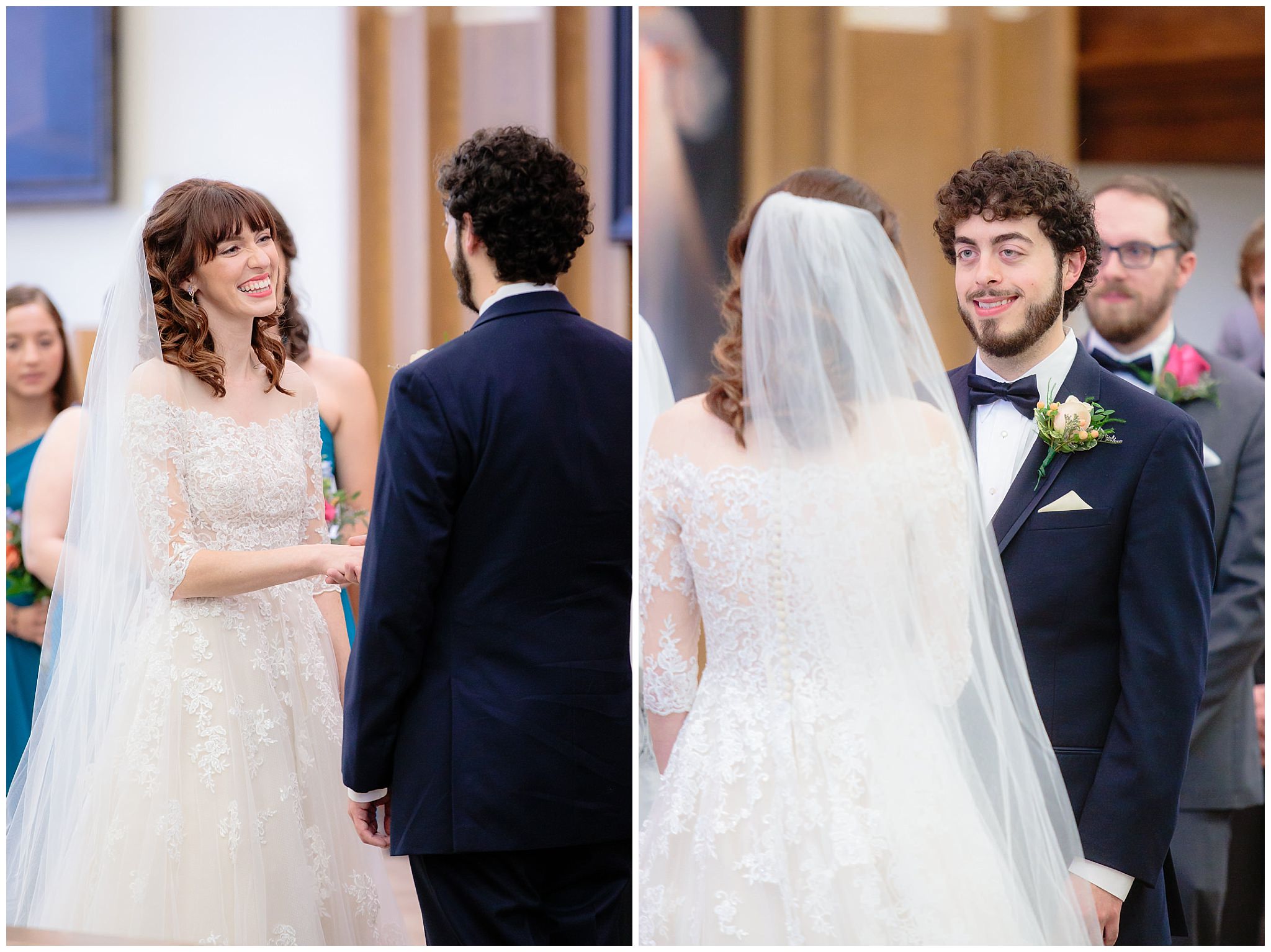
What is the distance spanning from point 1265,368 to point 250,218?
1.96m

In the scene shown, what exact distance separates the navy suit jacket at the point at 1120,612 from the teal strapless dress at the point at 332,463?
1290mm

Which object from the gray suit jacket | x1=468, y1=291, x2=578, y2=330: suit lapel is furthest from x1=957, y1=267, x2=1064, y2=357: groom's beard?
x1=468, y1=291, x2=578, y2=330: suit lapel

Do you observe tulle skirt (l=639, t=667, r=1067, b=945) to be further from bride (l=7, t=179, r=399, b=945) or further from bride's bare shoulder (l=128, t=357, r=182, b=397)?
bride's bare shoulder (l=128, t=357, r=182, b=397)

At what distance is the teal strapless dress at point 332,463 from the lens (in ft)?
7.95

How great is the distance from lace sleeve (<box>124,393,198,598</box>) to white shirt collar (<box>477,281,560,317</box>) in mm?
643

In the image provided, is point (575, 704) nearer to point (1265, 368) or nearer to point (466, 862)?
point (466, 862)

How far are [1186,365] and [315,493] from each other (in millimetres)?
1758

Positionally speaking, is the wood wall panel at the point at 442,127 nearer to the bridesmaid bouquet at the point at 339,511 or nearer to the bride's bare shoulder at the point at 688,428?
the bridesmaid bouquet at the point at 339,511

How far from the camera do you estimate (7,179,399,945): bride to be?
85.8 inches

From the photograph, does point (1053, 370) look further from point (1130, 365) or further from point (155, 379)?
point (155, 379)

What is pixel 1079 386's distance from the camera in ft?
6.61

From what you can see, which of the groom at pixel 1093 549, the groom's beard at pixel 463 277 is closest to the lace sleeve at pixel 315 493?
the groom's beard at pixel 463 277

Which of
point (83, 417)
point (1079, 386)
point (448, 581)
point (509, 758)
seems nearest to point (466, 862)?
point (509, 758)

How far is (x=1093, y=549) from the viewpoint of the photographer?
1968 mm
